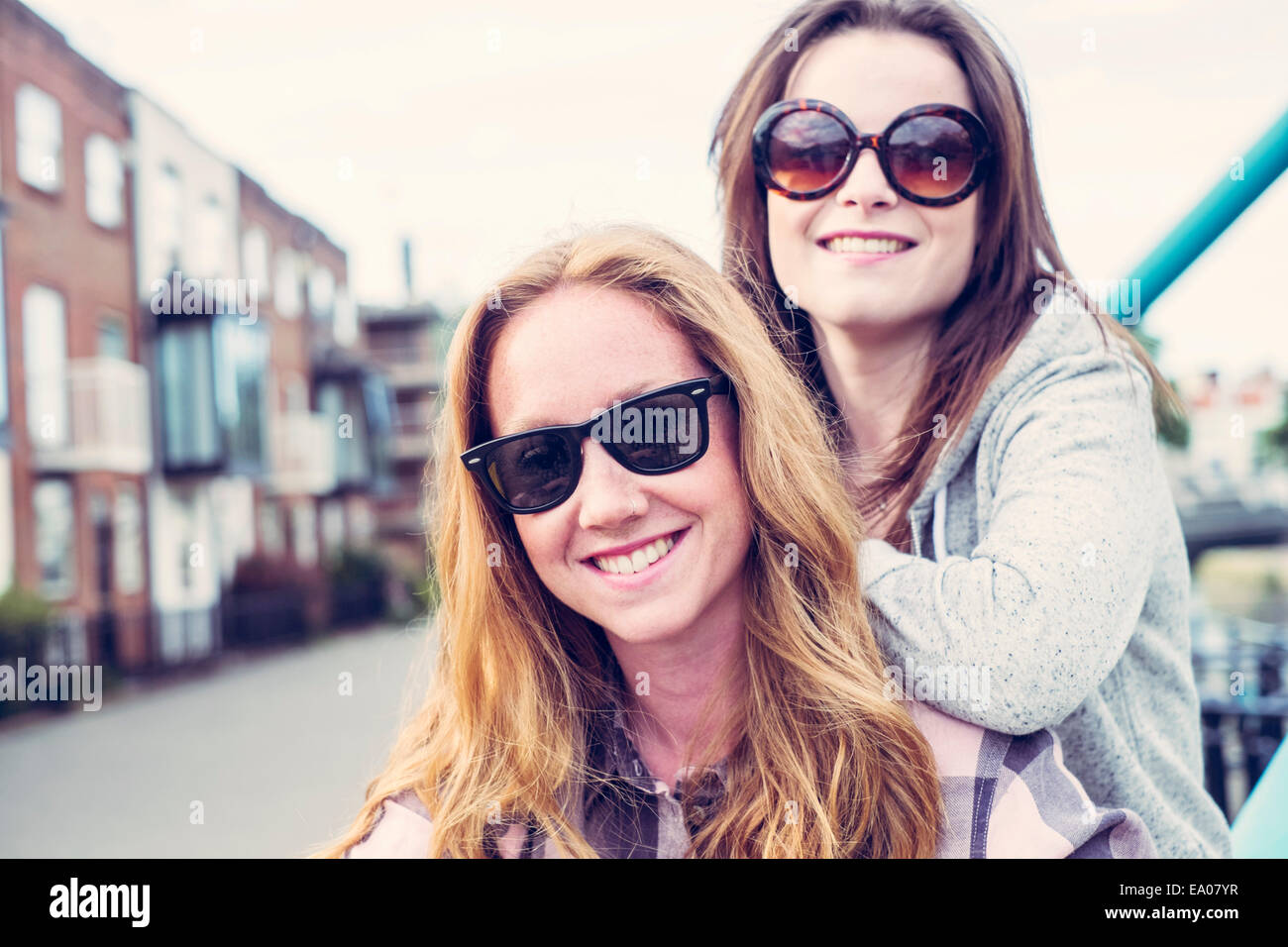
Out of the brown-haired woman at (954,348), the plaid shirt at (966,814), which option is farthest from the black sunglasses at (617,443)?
the plaid shirt at (966,814)

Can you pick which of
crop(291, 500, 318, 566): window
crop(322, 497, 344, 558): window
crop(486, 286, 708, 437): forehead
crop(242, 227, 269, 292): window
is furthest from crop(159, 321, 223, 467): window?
crop(486, 286, 708, 437): forehead

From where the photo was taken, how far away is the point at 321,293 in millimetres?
22766

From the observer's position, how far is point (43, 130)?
12938 mm

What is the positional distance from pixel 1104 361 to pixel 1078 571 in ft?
1.22

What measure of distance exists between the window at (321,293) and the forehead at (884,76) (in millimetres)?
22060

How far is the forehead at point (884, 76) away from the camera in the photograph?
1.47m

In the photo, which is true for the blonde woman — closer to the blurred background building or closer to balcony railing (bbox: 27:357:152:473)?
the blurred background building

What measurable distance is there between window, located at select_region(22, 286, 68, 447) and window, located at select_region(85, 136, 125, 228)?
5.14 feet

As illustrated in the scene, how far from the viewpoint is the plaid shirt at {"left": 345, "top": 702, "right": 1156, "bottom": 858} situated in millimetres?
1225

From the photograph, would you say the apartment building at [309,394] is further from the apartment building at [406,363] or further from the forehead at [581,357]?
the forehead at [581,357]

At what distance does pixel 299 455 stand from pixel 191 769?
11775 millimetres

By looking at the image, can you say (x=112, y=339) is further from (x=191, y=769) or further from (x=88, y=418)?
(x=191, y=769)
